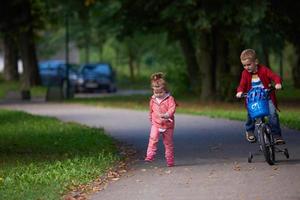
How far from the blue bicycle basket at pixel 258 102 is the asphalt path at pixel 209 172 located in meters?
0.76

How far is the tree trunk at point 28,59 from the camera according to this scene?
156ft

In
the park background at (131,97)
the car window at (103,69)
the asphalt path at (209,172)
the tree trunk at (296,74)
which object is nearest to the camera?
the asphalt path at (209,172)

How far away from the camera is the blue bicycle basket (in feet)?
38.7

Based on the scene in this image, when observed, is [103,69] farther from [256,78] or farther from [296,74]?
[256,78]

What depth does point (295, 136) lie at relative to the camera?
16312 millimetres

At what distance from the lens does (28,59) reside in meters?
48.4

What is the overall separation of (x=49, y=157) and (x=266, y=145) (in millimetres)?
4037

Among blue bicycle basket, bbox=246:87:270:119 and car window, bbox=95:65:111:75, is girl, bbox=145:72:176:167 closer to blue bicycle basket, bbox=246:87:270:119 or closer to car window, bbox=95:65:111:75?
blue bicycle basket, bbox=246:87:270:119

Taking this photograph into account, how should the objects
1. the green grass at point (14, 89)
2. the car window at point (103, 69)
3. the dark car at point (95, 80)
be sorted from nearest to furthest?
the green grass at point (14, 89)
the dark car at point (95, 80)
the car window at point (103, 69)


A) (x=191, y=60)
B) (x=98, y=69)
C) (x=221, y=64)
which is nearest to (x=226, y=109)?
(x=221, y=64)

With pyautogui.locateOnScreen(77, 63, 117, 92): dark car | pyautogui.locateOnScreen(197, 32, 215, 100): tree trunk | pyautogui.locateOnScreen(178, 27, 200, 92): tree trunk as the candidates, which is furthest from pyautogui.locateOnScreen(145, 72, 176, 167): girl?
pyautogui.locateOnScreen(77, 63, 117, 92): dark car

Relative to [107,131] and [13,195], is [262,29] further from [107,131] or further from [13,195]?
[13,195]

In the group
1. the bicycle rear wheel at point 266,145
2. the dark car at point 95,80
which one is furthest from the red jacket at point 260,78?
the dark car at point 95,80

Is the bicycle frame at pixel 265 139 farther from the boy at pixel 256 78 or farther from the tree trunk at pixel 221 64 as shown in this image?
the tree trunk at pixel 221 64
